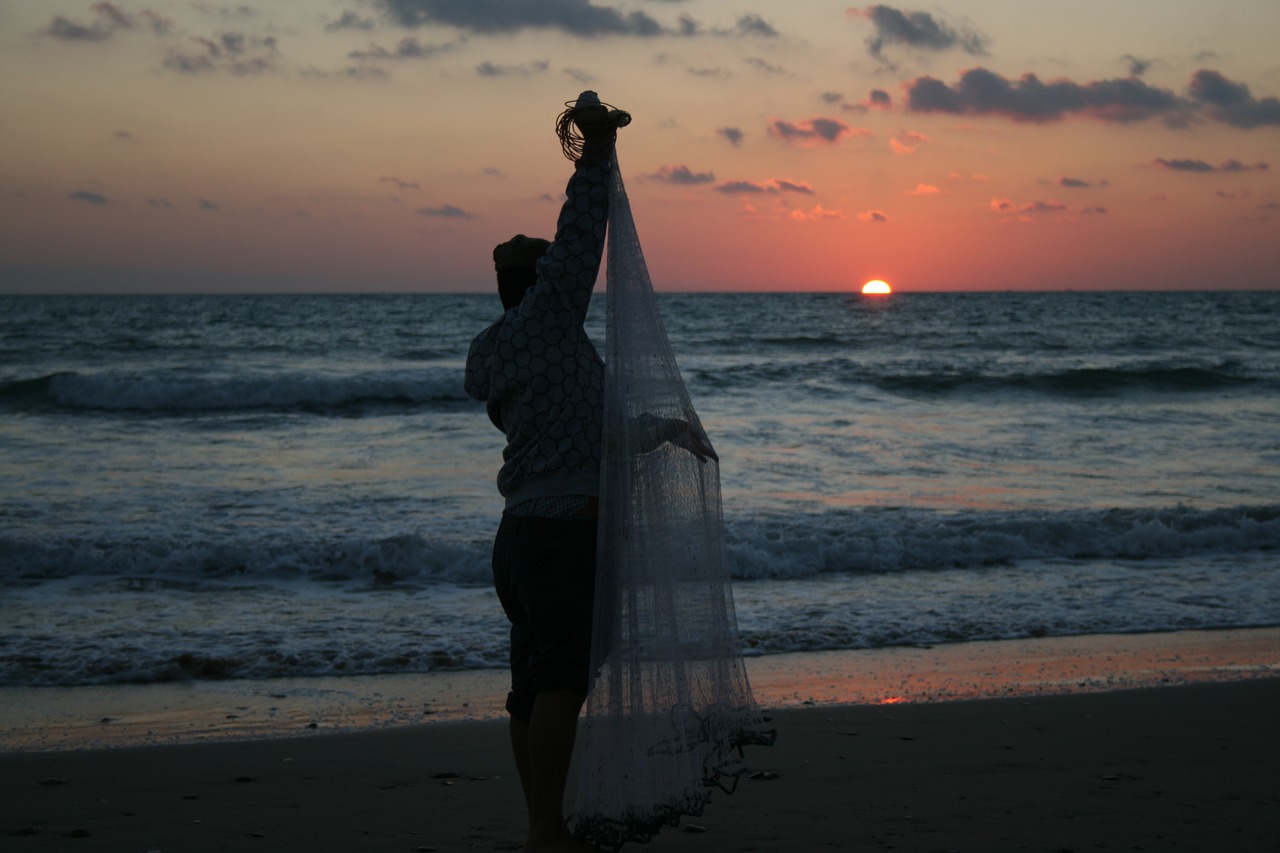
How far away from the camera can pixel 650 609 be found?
2797mm

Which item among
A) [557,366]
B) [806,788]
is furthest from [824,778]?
[557,366]

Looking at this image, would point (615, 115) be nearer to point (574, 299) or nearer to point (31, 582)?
point (574, 299)

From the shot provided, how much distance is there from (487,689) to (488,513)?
187 inches

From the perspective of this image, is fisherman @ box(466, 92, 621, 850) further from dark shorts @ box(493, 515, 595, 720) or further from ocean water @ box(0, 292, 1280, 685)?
ocean water @ box(0, 292, 1280, 685)

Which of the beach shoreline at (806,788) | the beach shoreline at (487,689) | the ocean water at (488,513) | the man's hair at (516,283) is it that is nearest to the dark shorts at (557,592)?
the man's hair at (516,283)

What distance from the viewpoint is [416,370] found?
82.5 feet

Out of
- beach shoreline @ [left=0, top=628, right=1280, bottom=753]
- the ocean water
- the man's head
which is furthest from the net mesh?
the ocean water

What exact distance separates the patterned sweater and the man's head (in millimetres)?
108

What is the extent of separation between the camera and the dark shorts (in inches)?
110

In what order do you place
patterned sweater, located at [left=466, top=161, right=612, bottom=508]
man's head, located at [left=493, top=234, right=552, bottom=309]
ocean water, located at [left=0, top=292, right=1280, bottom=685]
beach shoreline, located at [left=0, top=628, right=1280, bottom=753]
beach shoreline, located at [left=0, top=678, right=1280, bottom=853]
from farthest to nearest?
ocean water, located at [left=0, top=292, right=1280, bottom=685] → beach shoreline, located at [left=0, top=628, right=1280, bottom=753] → beach shoreline, located at [left=0, top=678, right=1280, bottom=853] → man's head, located at [left=493, top=234, right=552, bottom=309] → patterned sweater, located at [left=466, top=161, right=612, bottom=508]

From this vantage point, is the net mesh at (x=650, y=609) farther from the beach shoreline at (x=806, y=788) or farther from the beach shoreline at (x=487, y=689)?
the beach shoreline at (x=487, y=689)

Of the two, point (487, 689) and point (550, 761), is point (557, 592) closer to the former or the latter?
point (550, 761)

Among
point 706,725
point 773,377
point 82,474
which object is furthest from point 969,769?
point 773,377

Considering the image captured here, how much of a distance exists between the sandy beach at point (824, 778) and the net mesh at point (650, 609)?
2.08ft
